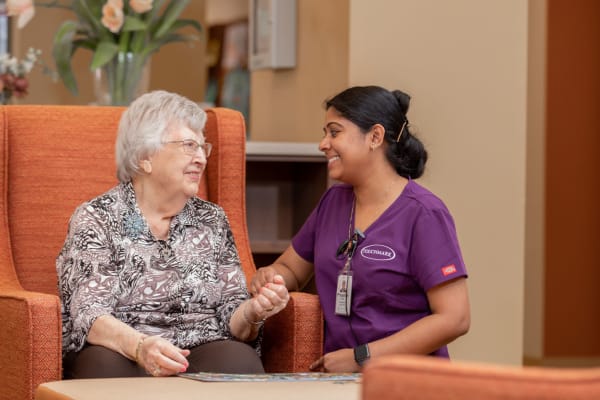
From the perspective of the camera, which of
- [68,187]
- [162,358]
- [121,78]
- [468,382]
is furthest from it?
[121,78]

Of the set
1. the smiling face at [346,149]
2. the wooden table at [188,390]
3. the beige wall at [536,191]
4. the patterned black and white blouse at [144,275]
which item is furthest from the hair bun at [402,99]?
the beige wall at [536,191]

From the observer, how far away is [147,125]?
2680 millimetres

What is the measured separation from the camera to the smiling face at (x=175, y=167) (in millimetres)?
2662

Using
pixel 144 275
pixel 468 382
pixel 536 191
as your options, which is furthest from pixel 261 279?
pixel 536 191

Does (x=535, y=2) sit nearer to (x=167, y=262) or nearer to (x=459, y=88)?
(x=459, y=88)

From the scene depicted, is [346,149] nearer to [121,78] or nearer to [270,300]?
[270,300]

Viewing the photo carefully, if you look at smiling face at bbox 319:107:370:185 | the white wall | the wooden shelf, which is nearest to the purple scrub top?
smiling face at bbox 319:107:370:185

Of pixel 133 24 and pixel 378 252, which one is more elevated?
pixel 133 24

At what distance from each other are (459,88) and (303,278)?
113cm

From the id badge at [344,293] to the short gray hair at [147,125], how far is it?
20.2 inches

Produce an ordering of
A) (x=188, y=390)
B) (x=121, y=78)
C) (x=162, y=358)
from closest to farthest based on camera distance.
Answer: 1. (x=188, y=390)
2. (x=162, y=358)
3. (x=121, y=78)

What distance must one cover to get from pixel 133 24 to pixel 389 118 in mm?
1390

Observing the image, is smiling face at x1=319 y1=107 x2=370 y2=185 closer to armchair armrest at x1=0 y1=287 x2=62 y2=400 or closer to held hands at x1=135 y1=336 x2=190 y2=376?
held hands at x1=135 y1=336 x2=190 y2=376

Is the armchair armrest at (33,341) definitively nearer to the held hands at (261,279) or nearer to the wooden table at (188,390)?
the wooden table at (188,390)
